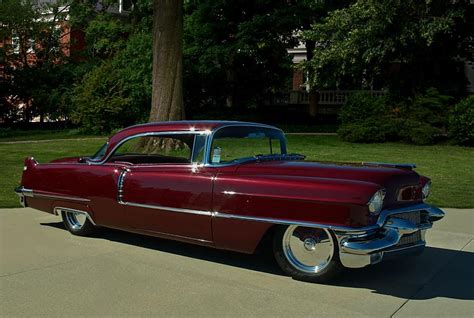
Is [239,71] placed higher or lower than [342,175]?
higher

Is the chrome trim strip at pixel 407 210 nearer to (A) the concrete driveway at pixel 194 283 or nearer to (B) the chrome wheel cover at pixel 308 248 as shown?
(B) the chrome wheel cover at pixel 308 248

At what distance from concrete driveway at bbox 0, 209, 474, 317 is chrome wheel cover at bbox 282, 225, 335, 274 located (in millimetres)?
180

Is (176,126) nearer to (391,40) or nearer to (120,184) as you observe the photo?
(120,184)

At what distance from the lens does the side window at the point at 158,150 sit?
5648 mm

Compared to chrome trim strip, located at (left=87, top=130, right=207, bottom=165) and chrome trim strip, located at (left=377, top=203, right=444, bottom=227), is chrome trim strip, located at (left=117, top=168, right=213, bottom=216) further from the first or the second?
chrome trim strip, located at (left=377, top=203, right=444, bottom=227)

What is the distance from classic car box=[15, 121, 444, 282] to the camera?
451cm

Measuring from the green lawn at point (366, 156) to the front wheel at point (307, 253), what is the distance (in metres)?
4.67

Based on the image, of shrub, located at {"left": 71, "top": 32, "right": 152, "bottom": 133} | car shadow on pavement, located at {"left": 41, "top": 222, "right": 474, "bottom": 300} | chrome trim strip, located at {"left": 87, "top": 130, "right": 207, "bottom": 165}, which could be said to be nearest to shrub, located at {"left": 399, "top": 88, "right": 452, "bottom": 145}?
shrub, located at {"left": 71, "top": 32, "right": 152, "bottom": 133}

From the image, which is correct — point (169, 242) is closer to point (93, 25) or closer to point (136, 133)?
point (136, 133)

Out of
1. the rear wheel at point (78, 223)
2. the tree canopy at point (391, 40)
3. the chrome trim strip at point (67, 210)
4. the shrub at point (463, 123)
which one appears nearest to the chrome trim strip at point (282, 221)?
the chrome trim strip at point (67, 210)

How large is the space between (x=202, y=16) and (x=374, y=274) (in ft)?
65.7

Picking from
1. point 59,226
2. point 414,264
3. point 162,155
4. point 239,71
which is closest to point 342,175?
point 414,264

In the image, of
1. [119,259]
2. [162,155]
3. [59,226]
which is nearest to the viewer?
[119,259]

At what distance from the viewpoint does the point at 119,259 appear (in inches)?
217
